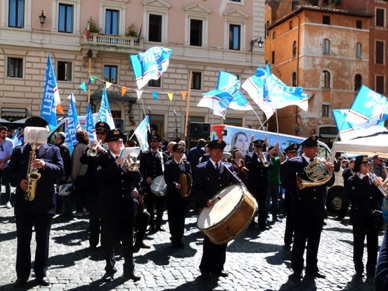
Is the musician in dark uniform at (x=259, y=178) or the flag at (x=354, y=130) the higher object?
the flag at (x=354, y=130)

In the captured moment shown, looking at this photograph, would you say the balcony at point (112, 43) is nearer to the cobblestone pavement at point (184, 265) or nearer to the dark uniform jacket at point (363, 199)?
the cobblestone pavement at point (184, 265)

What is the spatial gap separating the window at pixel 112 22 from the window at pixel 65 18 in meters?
2.25

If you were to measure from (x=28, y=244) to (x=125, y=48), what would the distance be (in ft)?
82.8

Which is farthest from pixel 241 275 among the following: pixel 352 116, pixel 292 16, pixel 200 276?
pixel 292 16

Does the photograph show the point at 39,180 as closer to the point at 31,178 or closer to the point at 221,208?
the point at 31,178

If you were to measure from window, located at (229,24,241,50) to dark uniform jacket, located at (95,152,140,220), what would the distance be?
2828cm

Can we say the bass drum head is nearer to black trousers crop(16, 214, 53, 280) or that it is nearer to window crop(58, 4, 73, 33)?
black trousers crop(16, 214, 53, 280)

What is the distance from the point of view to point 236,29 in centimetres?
3381

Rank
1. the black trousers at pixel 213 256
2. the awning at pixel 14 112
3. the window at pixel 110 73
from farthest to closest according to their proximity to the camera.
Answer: the window at pixel 110 73 → the awning at pixel 14 112 → the black trousers at pixel 213 256

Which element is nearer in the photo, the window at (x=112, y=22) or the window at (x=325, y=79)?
the window at (x=112, y=22)

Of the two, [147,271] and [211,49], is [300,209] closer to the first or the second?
[147,271]

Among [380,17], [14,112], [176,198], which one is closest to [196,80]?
[14,112]

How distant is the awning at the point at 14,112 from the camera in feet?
93.1

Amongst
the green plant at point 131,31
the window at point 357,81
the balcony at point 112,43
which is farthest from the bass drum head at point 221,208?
the window at point 357,81
